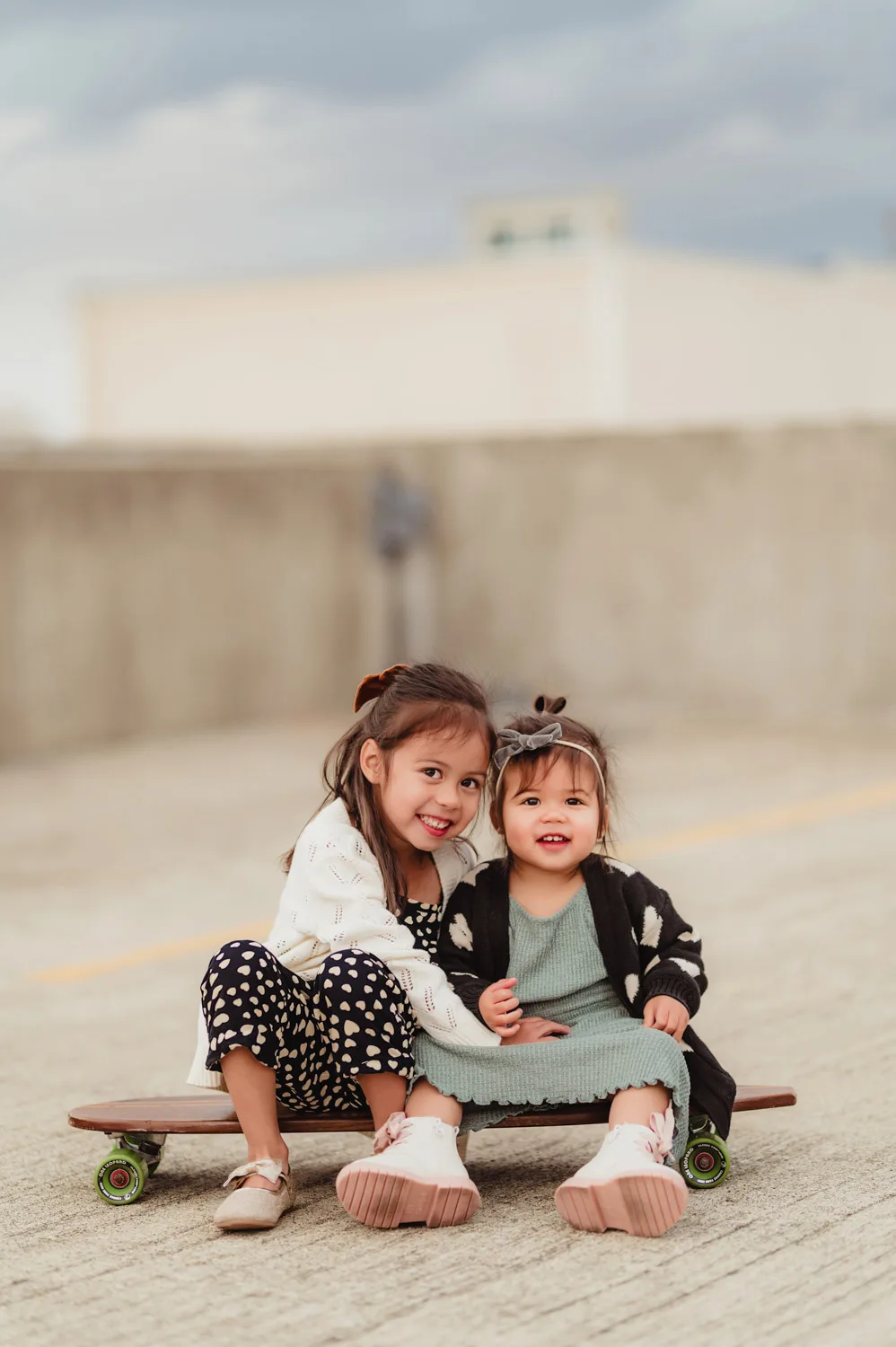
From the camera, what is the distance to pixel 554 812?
11.1 feet

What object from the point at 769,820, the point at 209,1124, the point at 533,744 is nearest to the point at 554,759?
the point at 533,744

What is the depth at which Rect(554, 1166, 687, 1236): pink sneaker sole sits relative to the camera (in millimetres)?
3039

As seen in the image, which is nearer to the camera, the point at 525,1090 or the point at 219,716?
the point at 525,1090

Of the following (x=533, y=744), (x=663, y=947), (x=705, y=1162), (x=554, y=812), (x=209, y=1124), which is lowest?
(x=705, y=1162)

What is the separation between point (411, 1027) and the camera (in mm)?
3301

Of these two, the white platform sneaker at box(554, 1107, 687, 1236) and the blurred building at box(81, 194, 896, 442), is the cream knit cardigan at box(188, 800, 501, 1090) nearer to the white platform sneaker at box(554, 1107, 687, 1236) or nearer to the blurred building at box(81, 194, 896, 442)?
the white platform sneaker at box(554, 1107, 687, 1236)

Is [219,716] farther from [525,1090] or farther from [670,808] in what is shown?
[525,1090]

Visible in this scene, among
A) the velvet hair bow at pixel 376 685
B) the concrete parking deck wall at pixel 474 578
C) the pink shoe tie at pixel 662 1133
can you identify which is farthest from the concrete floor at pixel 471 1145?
the concrete parking deck wall at pixel 474 578

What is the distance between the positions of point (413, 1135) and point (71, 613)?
6609 mm

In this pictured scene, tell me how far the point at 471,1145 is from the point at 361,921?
26.6 inches

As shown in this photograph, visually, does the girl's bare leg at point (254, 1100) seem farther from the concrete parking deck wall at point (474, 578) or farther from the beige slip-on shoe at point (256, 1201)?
the concrete parking deck wall at point (474, 578)

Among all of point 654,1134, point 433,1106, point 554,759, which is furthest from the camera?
point 554,759

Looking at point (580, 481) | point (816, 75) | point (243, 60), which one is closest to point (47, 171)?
point (243, 60)

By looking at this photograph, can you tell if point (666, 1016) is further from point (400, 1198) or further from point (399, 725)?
point (399, 725)
